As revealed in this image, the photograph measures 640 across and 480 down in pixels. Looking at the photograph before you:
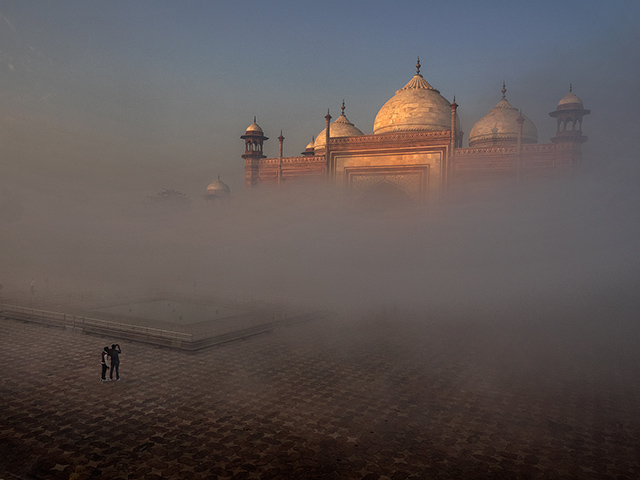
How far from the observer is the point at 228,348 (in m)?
12.6

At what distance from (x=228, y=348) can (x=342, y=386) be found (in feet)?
13.5

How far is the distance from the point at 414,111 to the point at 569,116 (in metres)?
9.16

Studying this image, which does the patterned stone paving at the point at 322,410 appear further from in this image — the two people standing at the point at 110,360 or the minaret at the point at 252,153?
the minaret at the point at 252,153

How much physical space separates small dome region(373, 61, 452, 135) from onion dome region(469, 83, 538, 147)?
10.5 feet

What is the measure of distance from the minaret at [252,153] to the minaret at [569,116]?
1862 cm

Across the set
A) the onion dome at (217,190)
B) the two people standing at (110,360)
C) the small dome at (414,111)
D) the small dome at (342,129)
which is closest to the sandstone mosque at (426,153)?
the small dome at (414,111)

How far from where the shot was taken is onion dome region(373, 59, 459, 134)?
28688 mm

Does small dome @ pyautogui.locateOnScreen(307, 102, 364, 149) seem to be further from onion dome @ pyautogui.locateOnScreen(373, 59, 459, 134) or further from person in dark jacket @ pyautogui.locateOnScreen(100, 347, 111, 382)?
person in dark jacket @ pyautogui.locateOnScreen(100, 347, 111, 382)

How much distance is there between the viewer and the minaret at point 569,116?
27703 millimetres

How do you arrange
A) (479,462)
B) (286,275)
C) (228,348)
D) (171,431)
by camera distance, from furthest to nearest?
(286,275), (228,348), (171,431), (479,462)

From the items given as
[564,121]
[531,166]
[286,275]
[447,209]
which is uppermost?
[564,121]

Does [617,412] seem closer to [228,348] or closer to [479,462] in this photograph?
[479,462]

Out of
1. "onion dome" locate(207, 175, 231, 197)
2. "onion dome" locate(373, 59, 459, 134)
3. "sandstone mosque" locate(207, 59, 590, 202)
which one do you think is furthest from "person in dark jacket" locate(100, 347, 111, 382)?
"onion dome" locate(207, 175, 231, 197)

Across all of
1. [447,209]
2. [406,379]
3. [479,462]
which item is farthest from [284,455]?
[447,209]
